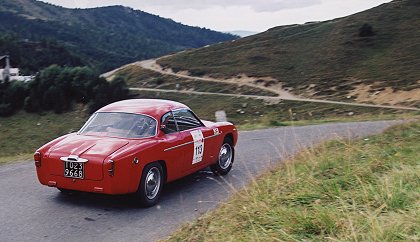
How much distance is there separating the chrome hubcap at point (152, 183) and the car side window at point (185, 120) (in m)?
1.08

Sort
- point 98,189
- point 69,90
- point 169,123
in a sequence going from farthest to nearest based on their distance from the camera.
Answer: point 69,90 → point 169,123 → point 98,189

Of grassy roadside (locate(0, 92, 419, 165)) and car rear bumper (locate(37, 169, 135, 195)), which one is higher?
car rear bumper (locate(37, 169, 135, 195))

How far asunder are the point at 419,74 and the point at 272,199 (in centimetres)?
4584

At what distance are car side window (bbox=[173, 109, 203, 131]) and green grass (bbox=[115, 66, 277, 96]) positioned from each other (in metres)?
44.2

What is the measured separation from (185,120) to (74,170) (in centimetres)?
224

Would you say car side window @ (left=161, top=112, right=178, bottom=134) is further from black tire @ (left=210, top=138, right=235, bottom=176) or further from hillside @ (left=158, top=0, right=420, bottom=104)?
hillside @ (left=158, top=0, right=420, bottom=104)

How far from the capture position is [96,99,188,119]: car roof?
795cm

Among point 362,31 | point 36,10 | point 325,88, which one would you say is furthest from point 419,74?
point 36,10

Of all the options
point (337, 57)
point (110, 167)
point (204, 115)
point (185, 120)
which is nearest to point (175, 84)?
point (204, 115)

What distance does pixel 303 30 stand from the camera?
83938mm

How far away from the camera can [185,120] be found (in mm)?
8547

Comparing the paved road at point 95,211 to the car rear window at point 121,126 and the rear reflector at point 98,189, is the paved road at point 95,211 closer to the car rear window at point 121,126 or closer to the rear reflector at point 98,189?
the rear reflector at point 98,189

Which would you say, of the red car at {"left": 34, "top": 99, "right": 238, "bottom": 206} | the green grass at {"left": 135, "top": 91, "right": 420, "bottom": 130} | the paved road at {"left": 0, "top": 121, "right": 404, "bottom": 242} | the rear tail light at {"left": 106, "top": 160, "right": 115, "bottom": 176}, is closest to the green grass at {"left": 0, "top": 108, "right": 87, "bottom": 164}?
the green grass at {"left": 135, "top": 91, "right": 420, "bottom": 130}

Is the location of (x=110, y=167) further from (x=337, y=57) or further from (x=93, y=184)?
(x=337, y=57)
